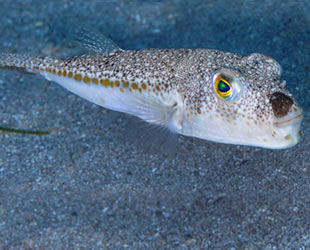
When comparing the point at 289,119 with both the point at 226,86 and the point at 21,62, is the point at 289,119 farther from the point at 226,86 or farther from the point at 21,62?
the point at 21,62

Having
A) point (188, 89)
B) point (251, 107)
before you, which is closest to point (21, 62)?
point (188, 89)

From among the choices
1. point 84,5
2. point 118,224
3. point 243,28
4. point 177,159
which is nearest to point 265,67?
point 177,159

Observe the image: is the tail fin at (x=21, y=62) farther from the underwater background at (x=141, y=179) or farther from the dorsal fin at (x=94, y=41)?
the dorsal fin at (x=94, y=41)

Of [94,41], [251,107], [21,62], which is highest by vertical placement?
[251,107]

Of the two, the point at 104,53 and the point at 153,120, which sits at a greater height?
the point at 104,53

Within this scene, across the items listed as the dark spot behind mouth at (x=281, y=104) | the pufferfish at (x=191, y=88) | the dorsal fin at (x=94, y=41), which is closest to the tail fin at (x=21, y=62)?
the pufferfish at (x=191, y=88)

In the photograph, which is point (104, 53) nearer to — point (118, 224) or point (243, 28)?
point (118, 224)
